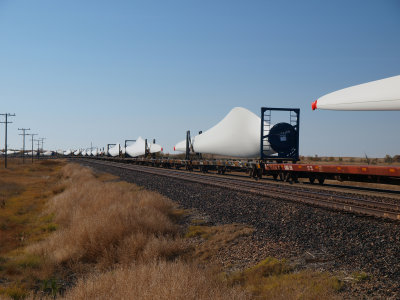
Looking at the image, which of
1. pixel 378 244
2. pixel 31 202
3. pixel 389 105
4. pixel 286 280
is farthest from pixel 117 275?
pixel 31 202

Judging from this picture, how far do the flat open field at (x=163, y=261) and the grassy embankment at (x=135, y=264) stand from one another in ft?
0.06

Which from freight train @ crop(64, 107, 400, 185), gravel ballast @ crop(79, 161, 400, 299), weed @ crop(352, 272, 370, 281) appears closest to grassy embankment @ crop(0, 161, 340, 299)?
weed @ crop(352, 272, 370, 281)

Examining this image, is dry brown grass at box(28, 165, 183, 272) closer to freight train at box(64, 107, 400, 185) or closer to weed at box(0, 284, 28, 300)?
weed at box(0, 284, 28, 300)

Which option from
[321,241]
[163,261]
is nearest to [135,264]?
[163,261]

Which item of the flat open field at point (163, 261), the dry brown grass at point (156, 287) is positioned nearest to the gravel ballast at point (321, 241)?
the flat open field at point (163, 261)

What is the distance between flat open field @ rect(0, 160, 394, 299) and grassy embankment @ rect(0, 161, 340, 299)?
2 centimetres

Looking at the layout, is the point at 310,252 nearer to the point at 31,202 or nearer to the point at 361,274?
the point at 361,274

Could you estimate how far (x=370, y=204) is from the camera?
1260cm

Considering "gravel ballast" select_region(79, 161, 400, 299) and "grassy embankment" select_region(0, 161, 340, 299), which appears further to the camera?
Result: "gravel ballast" select_region(79, 161, 400, 299)

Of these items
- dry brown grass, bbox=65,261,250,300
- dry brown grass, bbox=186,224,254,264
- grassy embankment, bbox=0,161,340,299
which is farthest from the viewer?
dry brown grass, bbox=186,224,254,264

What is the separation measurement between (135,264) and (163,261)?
5.38 ft

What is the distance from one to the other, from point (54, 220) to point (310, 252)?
11.2m

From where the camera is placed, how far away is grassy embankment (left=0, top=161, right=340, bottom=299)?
5.09 meters

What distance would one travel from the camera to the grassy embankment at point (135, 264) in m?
5.09
